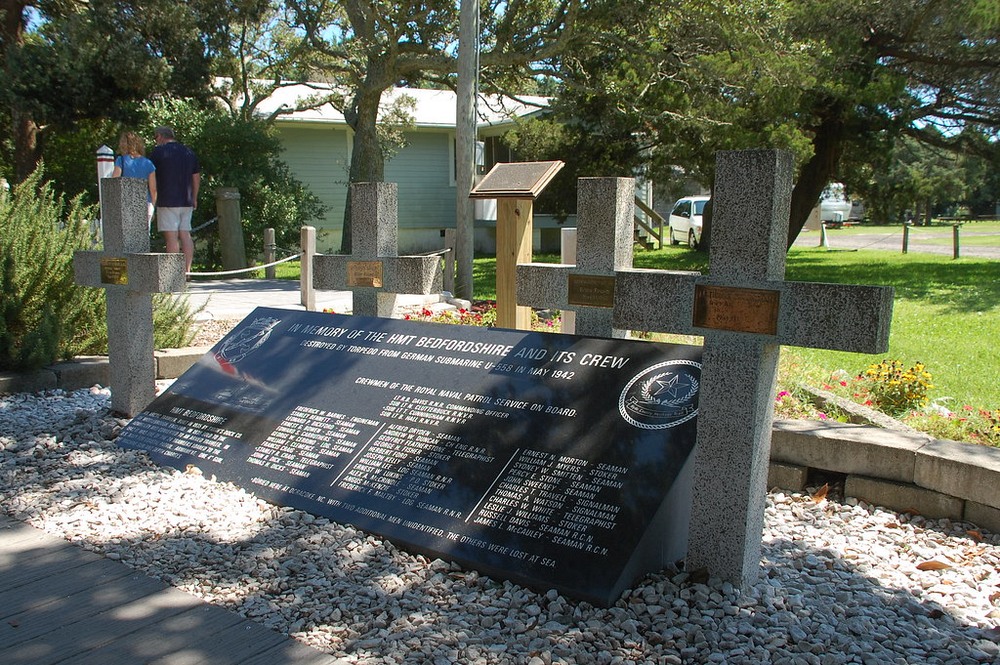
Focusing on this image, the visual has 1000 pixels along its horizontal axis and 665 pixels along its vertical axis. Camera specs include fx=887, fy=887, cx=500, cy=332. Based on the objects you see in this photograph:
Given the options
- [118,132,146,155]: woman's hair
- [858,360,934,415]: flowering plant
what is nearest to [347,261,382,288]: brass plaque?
[858,360,934,415]: flowering plant

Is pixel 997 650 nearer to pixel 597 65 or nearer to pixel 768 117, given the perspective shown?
pixel 768 117

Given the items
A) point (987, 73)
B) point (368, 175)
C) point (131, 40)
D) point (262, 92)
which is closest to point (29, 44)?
point (131, 40)

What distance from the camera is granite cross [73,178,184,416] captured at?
19.4ft

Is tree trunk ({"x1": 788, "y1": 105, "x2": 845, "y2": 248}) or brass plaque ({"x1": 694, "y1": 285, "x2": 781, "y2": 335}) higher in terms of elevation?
tree trunk ({"x1": 788, "y1": 105, "x2": 845, "y2": 248})

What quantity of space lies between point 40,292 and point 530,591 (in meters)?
5.62

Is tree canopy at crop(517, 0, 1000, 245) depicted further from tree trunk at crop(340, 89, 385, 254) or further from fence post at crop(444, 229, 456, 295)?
fence post at crop(444, 229, 456, 295)

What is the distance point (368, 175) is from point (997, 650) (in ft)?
56.8

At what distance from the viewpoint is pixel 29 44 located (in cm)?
1560

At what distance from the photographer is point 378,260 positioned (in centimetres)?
557

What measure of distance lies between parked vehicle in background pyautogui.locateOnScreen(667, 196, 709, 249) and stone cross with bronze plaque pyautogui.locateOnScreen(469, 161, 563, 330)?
2058 cm

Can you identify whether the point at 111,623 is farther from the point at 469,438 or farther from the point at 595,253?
the point at 595,253

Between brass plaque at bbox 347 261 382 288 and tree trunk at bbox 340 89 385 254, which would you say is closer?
brass plaque at bbox 347 261 382 288

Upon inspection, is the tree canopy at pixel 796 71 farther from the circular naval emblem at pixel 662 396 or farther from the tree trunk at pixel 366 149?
the circular naval emblem at pixel 662 396

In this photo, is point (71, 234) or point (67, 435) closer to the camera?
point (67, 435)
